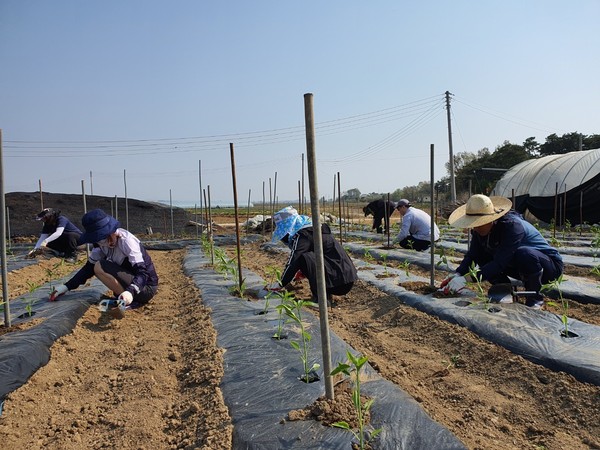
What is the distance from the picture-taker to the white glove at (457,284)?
12.3 feet

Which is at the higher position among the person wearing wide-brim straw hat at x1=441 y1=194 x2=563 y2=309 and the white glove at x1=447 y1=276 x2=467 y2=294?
the person wearing wide-brim straw hat at x1=441 y1=194 x2=563 y2=309

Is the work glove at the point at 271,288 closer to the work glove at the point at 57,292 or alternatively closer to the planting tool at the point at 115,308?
the planting tool at the point at 115,308

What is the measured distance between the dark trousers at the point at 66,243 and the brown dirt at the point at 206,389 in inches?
173

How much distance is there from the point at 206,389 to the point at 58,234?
5.72 m

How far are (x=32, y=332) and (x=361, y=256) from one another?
18.9ft

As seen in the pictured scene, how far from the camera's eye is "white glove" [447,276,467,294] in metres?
3.76

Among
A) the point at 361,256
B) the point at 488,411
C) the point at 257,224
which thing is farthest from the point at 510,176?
the point at 488,411

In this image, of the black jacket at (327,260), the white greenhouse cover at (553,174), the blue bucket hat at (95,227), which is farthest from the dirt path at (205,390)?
the white greenhouse cover at (553,174)

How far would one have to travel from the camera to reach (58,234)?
6824 mm

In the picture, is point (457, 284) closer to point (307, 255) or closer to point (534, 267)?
point (534, 267)

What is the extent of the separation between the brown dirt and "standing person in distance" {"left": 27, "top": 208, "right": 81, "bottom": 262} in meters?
4.13

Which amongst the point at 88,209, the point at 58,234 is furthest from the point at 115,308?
the point at 88,209

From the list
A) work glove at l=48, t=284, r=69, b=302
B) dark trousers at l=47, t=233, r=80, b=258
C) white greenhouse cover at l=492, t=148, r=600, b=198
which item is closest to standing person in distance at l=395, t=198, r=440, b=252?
work glove at l=48, t=284, r=69, b=302

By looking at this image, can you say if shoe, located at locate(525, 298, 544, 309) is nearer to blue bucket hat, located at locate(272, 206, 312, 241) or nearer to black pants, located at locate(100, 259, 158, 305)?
blue bucket hat, located at locate(272, 206, 312, 241)
